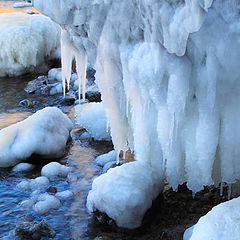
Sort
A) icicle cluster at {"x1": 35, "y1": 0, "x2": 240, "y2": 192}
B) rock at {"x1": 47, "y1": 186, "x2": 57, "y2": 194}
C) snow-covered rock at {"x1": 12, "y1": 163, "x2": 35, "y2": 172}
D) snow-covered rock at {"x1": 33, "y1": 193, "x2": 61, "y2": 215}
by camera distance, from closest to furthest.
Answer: icicle cluster at {"x1": 35, "y1": 0, "x2": 240, "y2": 192}
snow-covered rock at {"x1": 33, "y1": 193, "x2": 61, "y2": 215}
rock at {"x1": 47, "y1": 186, "x2": 57, "y2": 194}
snow-covered rock at {"x1": 12, "y1": 163, "x2": 35, "y2": 172}

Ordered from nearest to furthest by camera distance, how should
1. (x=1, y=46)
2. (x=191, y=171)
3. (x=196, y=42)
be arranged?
(x=196, y=42) → (x=191, y=171) → (x=1, y=46)

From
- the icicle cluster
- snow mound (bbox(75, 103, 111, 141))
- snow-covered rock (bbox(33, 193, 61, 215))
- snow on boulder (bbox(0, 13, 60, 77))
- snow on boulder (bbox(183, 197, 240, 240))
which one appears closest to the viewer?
snow on boulder (bbox(183, 197, 240, 240))

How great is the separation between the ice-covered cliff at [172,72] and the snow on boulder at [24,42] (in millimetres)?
7200

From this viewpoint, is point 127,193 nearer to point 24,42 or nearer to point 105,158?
point 105,158

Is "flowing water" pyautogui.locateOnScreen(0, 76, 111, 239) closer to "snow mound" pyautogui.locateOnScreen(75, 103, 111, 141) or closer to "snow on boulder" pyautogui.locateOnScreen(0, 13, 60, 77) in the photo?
"snow mound" pyautogui.locateOnScreen(75, 103, 111, 141)

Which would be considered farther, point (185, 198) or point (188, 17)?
point (185, 198)

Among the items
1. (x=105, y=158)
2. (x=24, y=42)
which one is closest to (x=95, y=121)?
(x=105, y=158)

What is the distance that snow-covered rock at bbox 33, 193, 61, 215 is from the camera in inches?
189

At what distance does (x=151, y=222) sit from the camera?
4465 millimetres

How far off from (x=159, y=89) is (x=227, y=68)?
25.3 inches

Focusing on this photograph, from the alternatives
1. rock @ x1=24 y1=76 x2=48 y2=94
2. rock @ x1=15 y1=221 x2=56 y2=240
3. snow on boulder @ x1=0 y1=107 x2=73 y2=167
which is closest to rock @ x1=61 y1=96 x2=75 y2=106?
rock @ x1=24 y1=76 x2=48 y2=94

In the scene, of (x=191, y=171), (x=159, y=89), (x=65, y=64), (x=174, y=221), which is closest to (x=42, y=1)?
(x=65, y=64)

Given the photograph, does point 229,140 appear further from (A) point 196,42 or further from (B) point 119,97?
(B) point 119,97

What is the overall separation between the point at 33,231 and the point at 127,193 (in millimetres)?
997
